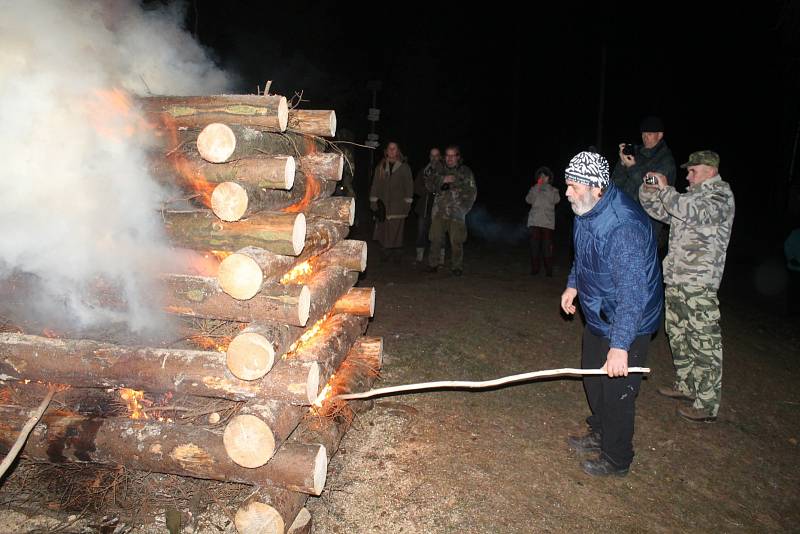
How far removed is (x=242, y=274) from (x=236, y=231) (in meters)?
0.45

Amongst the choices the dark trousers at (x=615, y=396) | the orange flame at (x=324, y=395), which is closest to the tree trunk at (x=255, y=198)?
the orange flame at (x=324, y=395)

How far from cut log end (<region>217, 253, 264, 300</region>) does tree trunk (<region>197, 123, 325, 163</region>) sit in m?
0.71

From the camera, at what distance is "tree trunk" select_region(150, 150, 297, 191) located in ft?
11.3

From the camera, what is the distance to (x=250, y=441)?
3.05 metres

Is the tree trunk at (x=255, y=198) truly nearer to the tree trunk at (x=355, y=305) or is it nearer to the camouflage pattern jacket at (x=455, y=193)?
the tree trunk at (x=355, y=305)

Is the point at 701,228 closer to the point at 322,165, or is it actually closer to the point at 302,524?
the point at 322,165

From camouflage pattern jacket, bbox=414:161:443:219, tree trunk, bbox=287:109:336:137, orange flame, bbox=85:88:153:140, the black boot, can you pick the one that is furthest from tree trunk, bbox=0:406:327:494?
camouflage pattern jacket, bbox=414:161:443:219

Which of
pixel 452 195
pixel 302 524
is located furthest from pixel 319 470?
pixel 452 195

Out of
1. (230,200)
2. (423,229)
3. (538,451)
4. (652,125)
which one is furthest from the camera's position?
(423,229)

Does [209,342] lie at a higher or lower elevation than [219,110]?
lower

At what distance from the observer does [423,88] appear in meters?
25.8

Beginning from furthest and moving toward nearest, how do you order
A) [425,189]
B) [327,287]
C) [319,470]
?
[425,189], [327,287], [319,470]

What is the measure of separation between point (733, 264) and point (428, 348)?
961 centimetres

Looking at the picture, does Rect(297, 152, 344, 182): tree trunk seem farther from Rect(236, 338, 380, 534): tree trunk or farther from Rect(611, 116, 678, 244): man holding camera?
Rect(611, 116, 678, 244): man holding camera
